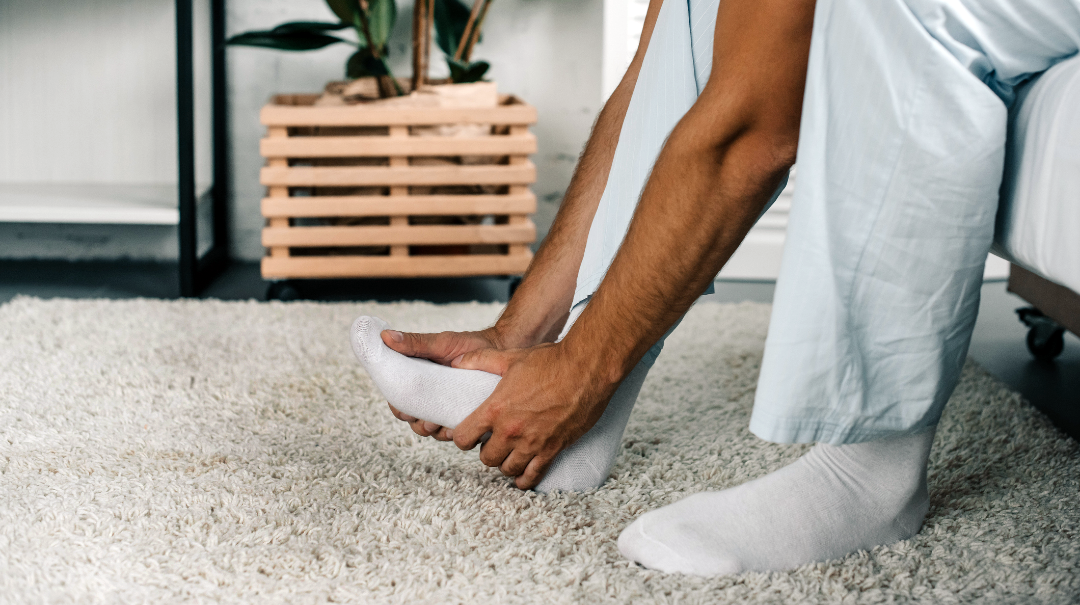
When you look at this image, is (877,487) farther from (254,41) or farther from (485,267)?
(254,41)

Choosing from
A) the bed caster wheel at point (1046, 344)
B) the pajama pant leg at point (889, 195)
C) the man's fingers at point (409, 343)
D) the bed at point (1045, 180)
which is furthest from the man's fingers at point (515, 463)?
the bed caster wheel at point (1046, 344)

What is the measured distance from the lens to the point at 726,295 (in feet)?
5.54

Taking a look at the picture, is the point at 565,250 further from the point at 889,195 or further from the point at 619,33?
the point at 619,33

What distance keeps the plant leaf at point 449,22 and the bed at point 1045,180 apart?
125cm

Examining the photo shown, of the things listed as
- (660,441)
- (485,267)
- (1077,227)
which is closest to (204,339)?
(485,267)

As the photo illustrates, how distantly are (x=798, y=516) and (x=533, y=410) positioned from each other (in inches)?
8.8

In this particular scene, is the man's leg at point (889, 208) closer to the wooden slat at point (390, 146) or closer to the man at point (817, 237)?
the man at point (817, 237)

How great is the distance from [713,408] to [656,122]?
0.43m

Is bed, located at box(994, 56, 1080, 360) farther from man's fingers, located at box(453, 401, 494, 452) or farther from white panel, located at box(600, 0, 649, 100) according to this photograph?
white panel, located at box(600, 0, 649, 100)

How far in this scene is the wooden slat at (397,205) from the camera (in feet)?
4.88

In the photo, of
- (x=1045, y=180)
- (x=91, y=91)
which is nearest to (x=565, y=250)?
(x=1045, y=180)

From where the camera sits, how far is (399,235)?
4.99 ft

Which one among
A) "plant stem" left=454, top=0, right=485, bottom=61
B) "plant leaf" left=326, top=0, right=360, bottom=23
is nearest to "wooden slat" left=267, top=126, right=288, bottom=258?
"plant leaf" left=326, top=0, right=360, bottom=23

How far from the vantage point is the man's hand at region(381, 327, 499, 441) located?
766mm
